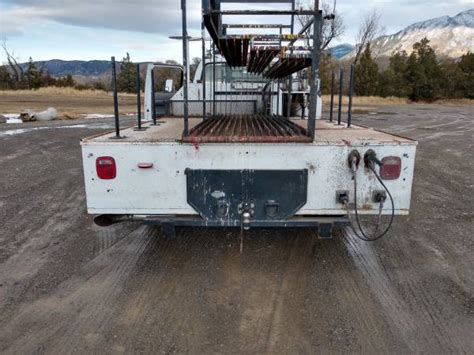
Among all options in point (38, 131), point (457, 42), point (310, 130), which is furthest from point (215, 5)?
point (457, 42)

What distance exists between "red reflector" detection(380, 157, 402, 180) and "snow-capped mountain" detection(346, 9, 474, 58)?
13835cm

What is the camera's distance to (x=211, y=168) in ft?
11.0

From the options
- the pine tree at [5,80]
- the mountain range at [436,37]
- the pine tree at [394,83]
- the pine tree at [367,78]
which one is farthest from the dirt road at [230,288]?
the mountain range at [436,37]

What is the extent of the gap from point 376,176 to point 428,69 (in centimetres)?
4258

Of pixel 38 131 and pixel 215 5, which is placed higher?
pixel 215 5

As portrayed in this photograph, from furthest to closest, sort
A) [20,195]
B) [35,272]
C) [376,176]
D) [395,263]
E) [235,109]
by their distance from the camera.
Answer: [235,109]
[20,195]
[395,263]
[35,272]
[376,176]

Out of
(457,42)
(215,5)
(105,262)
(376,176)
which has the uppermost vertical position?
(457,42)

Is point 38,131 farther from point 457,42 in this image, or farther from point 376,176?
point 457,42

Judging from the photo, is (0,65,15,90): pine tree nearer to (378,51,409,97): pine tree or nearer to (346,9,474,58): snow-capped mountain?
(378,51,409,97): pine tree

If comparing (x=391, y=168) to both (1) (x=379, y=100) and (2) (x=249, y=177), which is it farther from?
(1) (x=379, y=100)

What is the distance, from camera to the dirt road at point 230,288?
280 cm

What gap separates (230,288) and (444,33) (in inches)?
6699

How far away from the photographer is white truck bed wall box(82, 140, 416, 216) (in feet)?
10.9

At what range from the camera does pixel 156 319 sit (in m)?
3.02
